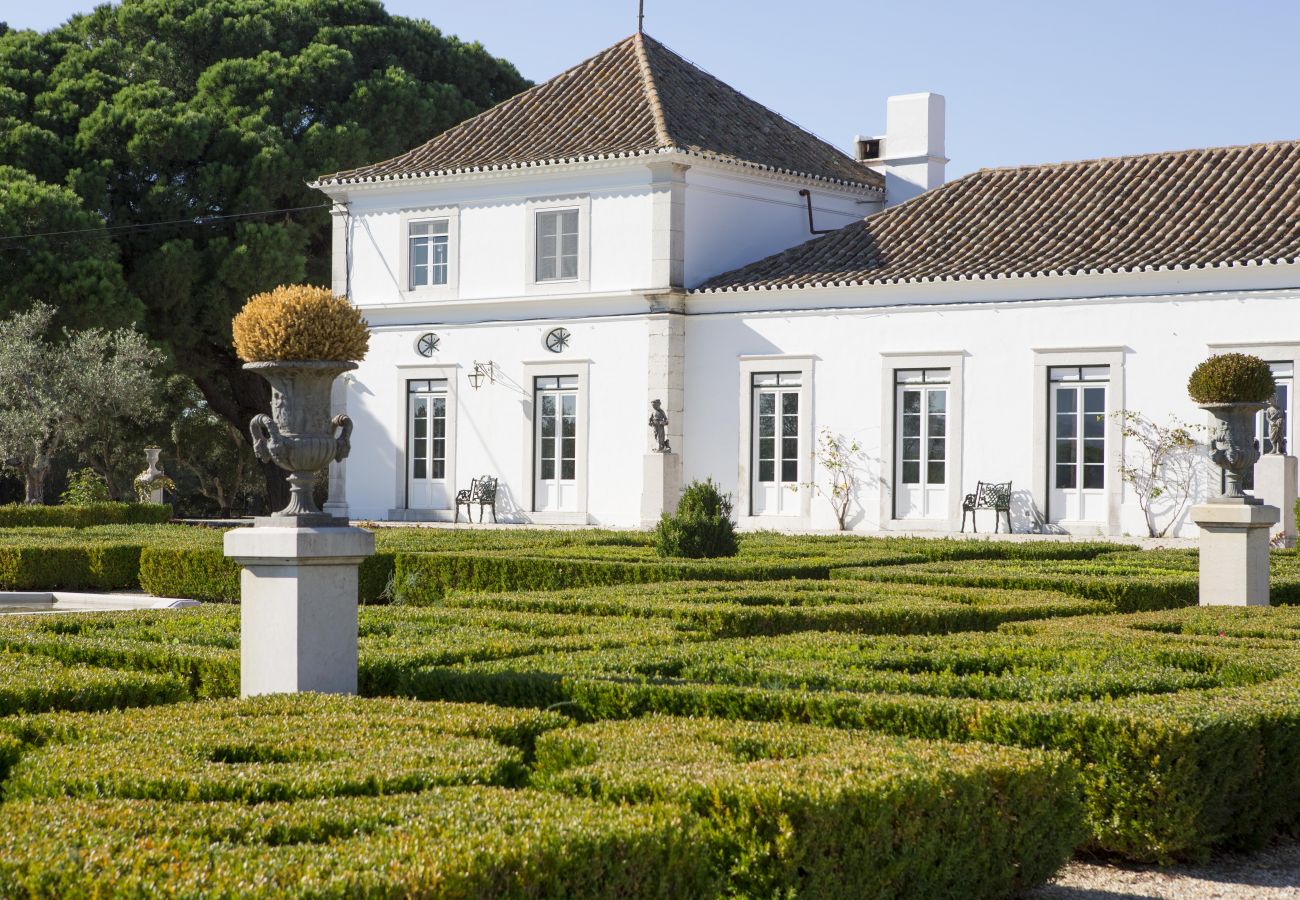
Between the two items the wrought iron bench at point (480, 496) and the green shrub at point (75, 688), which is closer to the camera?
the green shrub at point (75, 688)

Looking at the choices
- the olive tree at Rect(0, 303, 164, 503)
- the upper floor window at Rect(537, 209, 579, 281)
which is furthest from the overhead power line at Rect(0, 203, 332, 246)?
the upper floor window at Rect(537, 209, 579, 281)

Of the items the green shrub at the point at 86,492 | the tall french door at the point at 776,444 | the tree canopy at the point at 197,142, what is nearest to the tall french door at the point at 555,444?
the tall french door at the point at 776,444

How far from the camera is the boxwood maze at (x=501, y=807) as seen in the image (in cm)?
460

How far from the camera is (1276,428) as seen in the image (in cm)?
2156

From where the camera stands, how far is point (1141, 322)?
79.4ft

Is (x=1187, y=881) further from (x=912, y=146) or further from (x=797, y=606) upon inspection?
(x=912, y=146)

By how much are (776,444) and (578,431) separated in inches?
145

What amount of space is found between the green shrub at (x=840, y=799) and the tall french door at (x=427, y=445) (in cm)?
2406

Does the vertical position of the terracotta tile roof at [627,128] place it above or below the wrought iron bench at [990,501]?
above

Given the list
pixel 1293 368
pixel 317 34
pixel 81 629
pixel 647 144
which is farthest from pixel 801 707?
pixel 317 34

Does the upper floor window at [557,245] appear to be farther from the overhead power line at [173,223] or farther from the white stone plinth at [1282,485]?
the white stone plinth at [1282,485]

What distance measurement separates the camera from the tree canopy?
34.2 metres

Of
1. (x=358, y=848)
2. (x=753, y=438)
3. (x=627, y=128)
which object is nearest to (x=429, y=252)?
(x=627, y=128)

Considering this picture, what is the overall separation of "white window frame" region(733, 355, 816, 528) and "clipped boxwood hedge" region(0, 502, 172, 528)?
32.0ft
